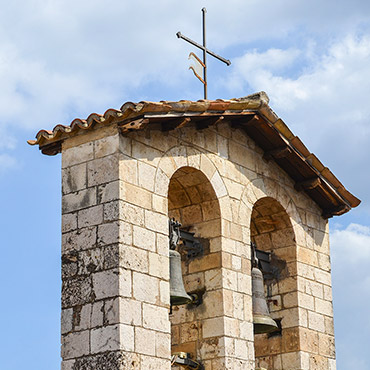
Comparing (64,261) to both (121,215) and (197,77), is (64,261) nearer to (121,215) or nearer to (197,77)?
(121,215)

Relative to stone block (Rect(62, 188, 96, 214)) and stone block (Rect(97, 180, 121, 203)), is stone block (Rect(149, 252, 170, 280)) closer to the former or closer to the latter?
stone block (Rect(97, 180, 121, 203))

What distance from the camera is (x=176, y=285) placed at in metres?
9.09

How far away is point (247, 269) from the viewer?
9891mm

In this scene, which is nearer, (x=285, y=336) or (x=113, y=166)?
(x=113, y=166)

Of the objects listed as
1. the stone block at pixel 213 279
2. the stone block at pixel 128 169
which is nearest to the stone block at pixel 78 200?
the stone block at pixel 128 169

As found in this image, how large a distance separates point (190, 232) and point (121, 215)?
1.57m

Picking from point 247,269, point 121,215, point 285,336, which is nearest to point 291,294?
point 285,336

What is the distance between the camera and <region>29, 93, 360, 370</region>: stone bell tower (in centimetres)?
838

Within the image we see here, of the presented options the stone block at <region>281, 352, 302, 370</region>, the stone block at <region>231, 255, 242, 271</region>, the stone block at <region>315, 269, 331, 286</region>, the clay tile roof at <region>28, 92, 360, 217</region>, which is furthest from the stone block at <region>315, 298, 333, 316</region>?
the stone block at <region>231, 255, 242, 271</region>

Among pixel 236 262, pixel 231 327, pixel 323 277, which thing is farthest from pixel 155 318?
pixel 323 277

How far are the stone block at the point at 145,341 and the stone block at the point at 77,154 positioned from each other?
1730 mm

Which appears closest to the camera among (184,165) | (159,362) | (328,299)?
(159,362)

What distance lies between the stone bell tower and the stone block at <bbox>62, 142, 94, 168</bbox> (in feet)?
0.04

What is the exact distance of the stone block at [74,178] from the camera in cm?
884
